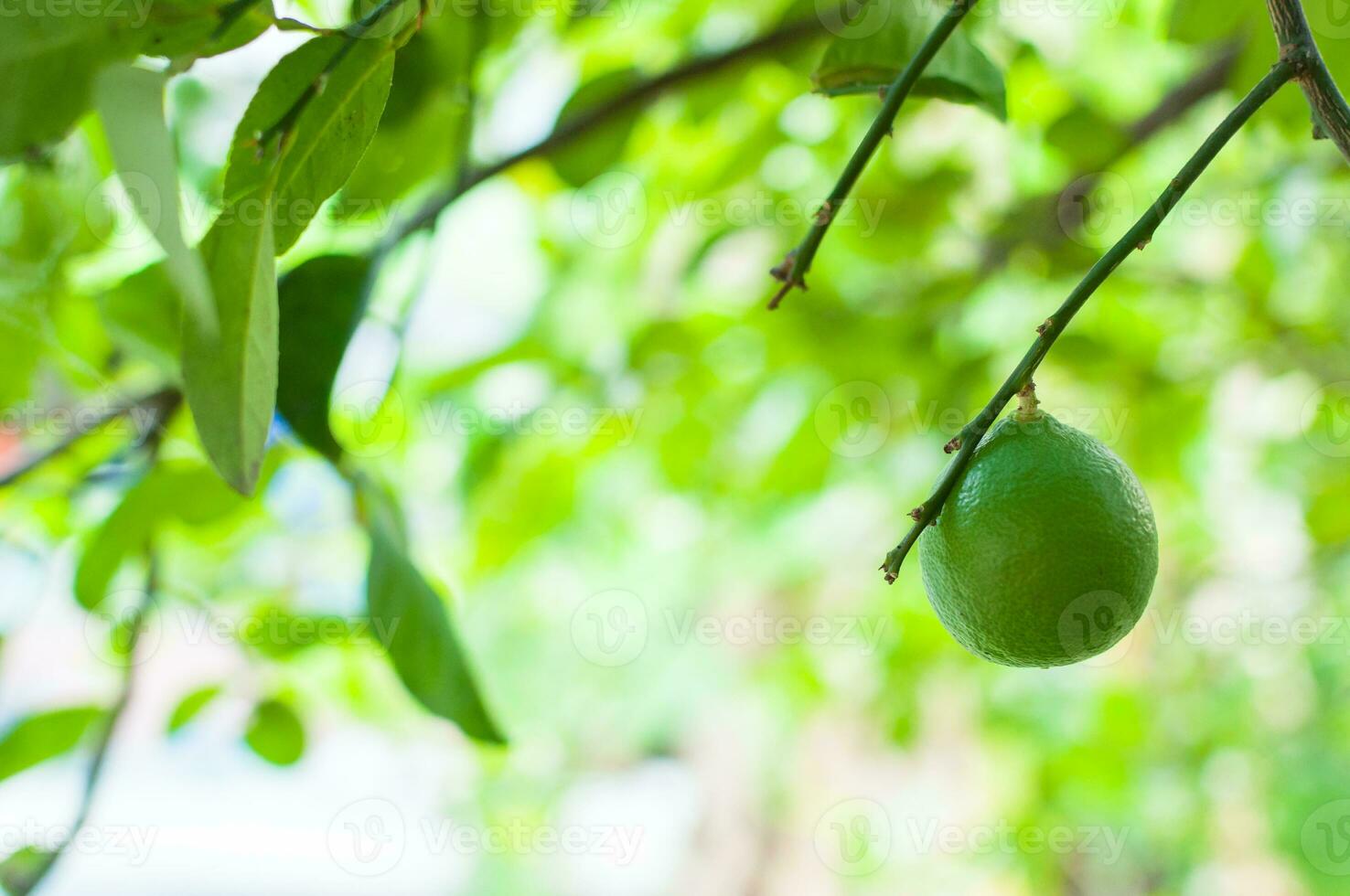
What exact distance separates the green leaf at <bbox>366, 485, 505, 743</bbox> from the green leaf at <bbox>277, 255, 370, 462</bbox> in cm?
8

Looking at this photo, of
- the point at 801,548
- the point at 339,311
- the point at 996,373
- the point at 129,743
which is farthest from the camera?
the point at 801,548

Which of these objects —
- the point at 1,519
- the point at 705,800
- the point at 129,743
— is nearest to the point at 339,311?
the point at 1,519

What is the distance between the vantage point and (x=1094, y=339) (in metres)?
1.24

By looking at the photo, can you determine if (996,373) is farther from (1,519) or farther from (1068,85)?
(1,519)

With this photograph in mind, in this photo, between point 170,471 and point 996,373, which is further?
point 996,373

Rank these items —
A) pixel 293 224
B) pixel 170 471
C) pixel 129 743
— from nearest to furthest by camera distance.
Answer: pixel 293 224 < pixel 170 471 < pixel 129 743

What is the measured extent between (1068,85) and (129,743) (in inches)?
75.8

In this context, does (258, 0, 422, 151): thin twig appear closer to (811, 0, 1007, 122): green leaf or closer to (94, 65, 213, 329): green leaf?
(94, 65, 213, 329): green leaf

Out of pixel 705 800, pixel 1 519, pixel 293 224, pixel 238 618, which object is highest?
pixel 293 224

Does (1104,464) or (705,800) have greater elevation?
(1104,464)

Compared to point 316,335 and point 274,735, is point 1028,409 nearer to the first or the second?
point 316,335

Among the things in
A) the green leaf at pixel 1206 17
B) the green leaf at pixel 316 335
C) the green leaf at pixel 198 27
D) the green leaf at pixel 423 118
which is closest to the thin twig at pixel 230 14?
the green leaf at pixel 198 27

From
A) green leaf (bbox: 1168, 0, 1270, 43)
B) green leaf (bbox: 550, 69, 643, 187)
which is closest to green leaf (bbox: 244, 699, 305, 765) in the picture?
green leaf (bbox: 550, 69, 643, 187)

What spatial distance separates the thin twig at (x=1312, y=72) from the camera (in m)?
0.37
